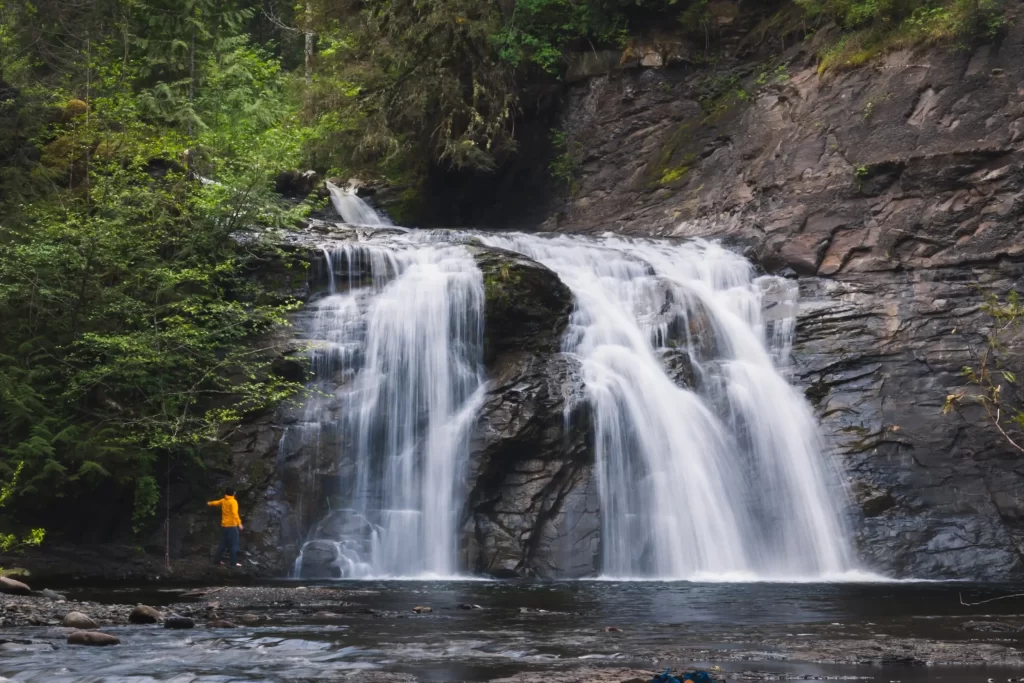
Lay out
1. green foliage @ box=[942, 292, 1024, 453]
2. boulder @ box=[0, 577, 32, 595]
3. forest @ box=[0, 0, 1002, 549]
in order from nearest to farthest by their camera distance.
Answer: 1. boulder @ box=[0, 577, 32, 595]
2. forest @ box=[0, 0, 1002, 549]
3. green foliage @ box=[942, 292, 1024, 453]

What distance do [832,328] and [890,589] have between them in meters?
6.55

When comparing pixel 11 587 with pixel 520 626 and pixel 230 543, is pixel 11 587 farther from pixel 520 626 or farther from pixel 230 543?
pixel 520 626

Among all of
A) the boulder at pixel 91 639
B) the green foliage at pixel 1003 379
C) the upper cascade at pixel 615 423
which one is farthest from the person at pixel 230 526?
the green foliage at pixel 1003 379

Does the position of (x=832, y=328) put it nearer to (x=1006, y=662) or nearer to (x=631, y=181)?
(x=631, y=181)

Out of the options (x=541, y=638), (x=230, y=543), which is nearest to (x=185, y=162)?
(x=230, y=543)

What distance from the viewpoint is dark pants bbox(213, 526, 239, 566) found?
620 inches

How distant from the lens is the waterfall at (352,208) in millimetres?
27598

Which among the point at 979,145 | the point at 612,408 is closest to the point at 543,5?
the point at 979,145

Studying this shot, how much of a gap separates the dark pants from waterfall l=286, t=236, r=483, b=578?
1.14m

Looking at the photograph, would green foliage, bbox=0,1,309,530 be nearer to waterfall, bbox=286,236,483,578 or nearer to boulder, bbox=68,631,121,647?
waterfall, bbox=286,236,483,578

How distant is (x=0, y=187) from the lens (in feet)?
66.2

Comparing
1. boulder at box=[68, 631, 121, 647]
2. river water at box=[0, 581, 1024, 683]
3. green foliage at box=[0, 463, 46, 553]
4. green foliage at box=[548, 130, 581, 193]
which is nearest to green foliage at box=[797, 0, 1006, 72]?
green foliage at box=[548, 130, 581, 193]

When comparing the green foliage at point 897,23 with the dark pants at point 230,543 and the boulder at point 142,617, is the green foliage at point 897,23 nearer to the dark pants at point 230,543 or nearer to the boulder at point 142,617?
the dark pants at point 230,543

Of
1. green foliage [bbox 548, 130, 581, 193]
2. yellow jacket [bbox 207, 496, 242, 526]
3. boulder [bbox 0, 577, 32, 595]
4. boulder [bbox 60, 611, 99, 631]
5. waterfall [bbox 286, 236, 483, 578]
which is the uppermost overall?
green foliage [bbox 548, 130, 581, 193]
